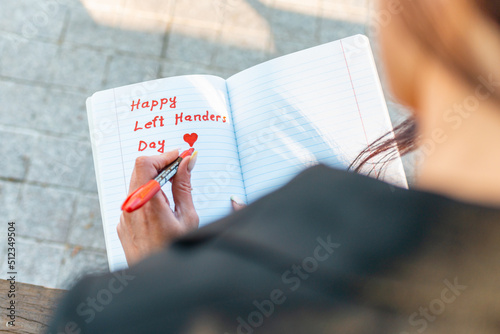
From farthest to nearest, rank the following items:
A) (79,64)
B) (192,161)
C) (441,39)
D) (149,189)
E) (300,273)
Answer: (79,64)
(192,161)
(149,189)
(441,39)
(300,273)

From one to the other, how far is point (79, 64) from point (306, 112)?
4.39 ft

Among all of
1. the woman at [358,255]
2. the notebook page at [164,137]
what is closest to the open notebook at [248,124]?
the notebook page at [164,137]

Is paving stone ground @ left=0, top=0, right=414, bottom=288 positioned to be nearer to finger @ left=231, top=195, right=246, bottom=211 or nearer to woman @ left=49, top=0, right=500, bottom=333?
finger @ left=231, top=195, right=246, bottom=211

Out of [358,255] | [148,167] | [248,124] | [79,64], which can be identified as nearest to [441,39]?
[358,255]

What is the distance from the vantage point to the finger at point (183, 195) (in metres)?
1.04

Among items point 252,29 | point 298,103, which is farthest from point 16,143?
point 298,103

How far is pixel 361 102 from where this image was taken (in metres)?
1.15

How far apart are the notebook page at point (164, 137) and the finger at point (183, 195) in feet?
0.10

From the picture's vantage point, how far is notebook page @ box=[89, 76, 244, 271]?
1.09 metres

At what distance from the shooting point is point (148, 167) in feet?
3.38

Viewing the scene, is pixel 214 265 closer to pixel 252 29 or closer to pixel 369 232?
pixel 369 232

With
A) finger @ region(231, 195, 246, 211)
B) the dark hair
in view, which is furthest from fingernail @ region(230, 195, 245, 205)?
the dark hair

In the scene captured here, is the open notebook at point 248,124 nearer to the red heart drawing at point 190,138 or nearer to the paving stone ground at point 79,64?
the red heart drawing at point 190,138

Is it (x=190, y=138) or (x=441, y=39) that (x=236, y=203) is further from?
(x=441, y=39)
